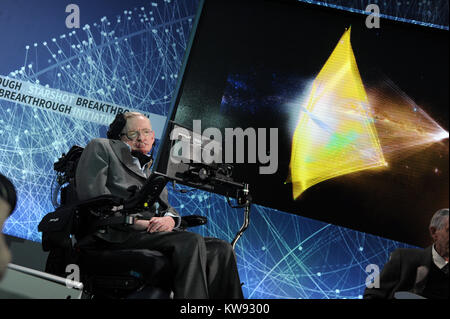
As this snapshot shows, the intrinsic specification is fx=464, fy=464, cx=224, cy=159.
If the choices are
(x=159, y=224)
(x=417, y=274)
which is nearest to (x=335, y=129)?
(x=417, y=274)

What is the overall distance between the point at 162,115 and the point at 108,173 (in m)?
1.48

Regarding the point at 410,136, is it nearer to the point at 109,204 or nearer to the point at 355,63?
the point at 355,63

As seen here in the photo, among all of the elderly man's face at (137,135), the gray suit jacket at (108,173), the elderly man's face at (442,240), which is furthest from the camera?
the elderly man's face at (137,135)

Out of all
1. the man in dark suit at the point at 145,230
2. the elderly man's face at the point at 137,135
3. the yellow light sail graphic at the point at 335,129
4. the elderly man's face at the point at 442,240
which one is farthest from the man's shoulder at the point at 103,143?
the elderly man's face at the point at 442,240

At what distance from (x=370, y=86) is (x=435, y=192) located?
1.06m

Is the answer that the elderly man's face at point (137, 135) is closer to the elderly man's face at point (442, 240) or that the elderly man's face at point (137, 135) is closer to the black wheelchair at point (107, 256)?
the black wheelchair at point (107, 256)

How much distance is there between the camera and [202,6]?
421 cm

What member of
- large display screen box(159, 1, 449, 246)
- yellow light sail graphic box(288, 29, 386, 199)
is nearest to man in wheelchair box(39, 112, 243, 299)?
large display screen box(159, 1, 449, 246)

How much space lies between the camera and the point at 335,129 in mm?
4121

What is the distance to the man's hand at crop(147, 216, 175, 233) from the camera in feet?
8.08

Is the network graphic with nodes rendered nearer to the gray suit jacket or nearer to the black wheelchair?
the gray suit jacket

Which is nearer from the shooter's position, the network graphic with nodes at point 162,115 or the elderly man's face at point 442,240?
the elderly man's face at point 442,240

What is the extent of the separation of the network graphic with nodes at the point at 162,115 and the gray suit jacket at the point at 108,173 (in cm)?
134

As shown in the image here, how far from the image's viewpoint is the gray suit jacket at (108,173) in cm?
245
